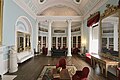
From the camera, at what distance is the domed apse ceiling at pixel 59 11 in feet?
45.3

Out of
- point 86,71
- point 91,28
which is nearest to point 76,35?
point 91,28

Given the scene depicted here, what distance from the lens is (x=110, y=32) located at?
5977 mm

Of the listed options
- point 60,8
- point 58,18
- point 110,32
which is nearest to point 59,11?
point 60,8

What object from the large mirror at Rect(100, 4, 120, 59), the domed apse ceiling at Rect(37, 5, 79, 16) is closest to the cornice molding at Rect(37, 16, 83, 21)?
the domed apse ceiling at Rect(37, 5, 79, 16)

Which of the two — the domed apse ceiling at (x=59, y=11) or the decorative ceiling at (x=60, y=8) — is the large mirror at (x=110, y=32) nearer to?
the decorative ceiling at (x=60, y=8)

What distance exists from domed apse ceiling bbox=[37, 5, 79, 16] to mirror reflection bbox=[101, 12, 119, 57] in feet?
24.6

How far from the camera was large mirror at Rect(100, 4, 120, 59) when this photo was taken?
5211 mm

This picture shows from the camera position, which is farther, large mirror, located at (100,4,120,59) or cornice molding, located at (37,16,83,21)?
cornice molding, located at (37,16,83,21)

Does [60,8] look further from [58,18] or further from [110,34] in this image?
[110,34]

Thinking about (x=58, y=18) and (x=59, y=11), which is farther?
(x=59, y=11)

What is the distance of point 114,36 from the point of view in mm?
5516

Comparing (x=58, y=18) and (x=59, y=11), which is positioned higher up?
(x=59, y=11)

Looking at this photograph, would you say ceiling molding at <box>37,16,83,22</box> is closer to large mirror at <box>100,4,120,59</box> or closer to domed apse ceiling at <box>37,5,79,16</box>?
domed apse ceiling at <box>37,5,79,16</box>

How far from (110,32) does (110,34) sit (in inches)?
3.6
